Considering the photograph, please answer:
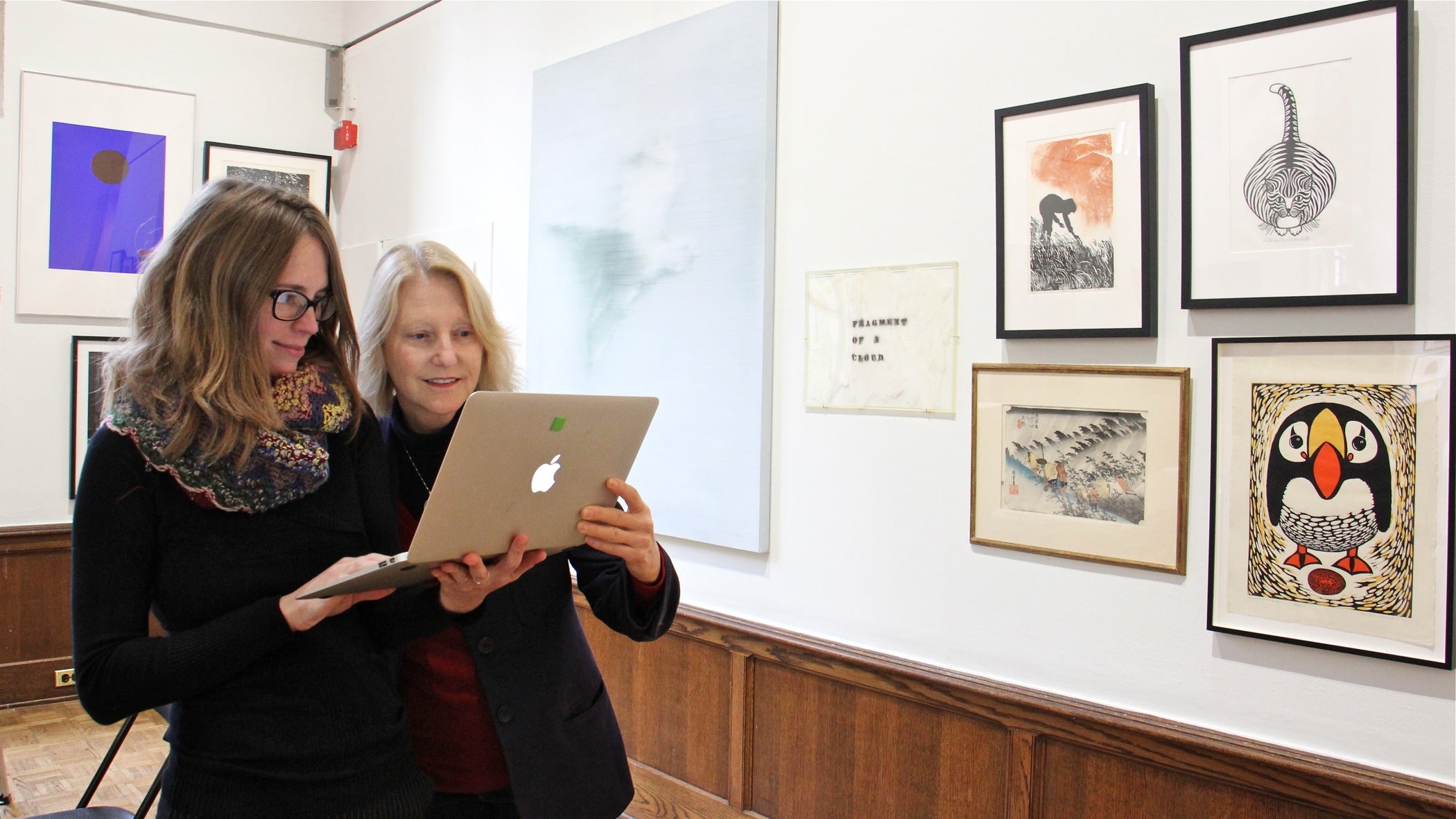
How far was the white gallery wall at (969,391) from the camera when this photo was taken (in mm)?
1701

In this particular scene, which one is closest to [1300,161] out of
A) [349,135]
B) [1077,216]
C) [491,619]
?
[1077,216]

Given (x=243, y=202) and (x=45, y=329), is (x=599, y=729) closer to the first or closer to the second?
(x=243, y=202)

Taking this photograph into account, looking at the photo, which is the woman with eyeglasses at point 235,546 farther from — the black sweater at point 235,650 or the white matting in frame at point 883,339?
the white matting in frame at point 883,339

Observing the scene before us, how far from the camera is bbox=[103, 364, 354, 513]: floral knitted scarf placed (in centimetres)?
118

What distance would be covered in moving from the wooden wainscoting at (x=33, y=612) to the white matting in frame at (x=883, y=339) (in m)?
3.48

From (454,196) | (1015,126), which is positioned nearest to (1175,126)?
(1015,126)

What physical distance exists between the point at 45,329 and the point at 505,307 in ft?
7.04

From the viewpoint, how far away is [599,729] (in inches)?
62.2

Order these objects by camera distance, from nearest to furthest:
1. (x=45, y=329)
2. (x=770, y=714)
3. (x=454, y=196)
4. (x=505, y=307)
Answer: (x=770, y=714), (x=505, y=307), (x=454, y=196), (x=45, y=329)

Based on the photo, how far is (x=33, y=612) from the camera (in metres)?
4.16

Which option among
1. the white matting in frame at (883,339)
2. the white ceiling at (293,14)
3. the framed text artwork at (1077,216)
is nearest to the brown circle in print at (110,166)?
the white ceiling at (293,14)

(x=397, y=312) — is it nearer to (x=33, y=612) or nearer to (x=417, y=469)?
(x=417, y=469)

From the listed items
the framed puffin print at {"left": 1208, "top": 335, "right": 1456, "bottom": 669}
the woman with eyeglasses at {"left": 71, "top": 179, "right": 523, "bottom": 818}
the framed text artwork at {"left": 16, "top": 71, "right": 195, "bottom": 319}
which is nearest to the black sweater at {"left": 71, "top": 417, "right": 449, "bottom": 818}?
the woman with eyeglasses at {"left": 71, "top": 179, "right": 523, "bottom": 818}

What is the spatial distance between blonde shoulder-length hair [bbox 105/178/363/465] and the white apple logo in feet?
1.09
